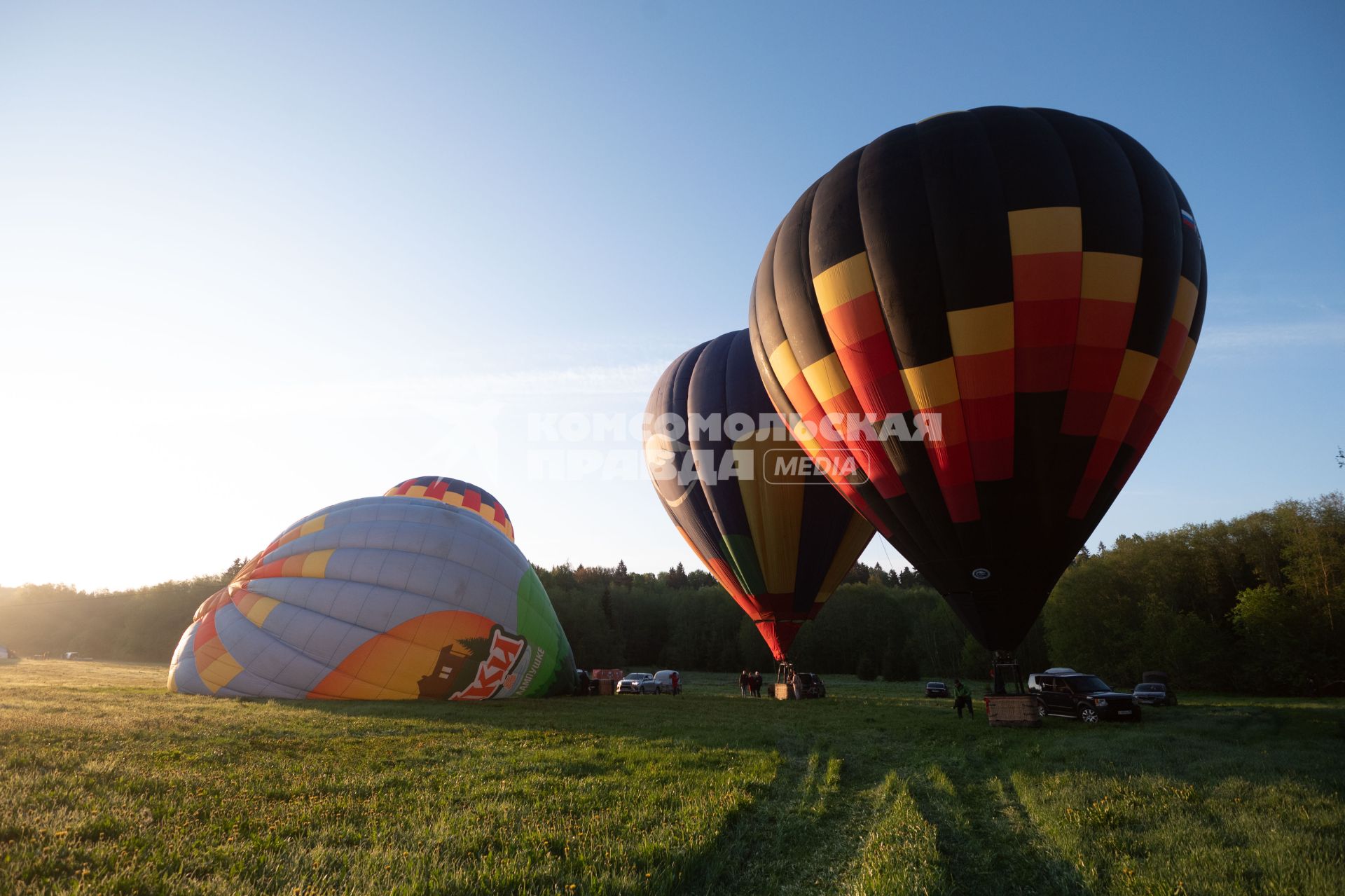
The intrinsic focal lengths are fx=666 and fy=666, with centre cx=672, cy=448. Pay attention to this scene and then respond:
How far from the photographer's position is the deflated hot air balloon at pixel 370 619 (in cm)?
1295

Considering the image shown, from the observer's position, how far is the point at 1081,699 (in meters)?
14.0

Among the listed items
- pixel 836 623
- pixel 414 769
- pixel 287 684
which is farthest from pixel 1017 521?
pixel 836 623

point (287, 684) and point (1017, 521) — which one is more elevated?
point (1017, 521)

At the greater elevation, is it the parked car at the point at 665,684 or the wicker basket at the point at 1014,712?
the wicker basket at the point at 1014,712

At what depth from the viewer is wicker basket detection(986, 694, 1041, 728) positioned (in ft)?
38.2

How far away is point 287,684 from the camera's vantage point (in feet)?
42.1

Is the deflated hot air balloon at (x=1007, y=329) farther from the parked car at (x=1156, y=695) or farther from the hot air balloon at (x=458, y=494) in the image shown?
the hot air balloon at (x=458, y=494)

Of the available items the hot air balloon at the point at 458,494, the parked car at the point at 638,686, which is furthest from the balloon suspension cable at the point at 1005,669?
the hot air balloon at the point at 458,494

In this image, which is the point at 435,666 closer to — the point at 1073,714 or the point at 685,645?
the point at 1073,714

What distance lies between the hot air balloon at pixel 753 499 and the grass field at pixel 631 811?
7.74 m

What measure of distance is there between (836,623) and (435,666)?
4595 centimetres

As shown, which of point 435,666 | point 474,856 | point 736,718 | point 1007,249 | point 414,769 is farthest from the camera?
point 435,666

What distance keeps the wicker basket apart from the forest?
2427 centimetres

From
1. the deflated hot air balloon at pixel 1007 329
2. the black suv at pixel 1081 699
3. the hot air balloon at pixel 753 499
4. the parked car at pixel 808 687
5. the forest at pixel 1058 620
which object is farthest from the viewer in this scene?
the forest at pixel 1058 620
